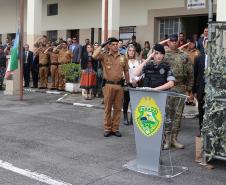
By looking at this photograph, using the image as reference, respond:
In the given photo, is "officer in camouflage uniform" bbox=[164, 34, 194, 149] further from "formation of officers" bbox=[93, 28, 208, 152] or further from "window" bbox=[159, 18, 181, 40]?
"window" bbox=[159, 18, 181, 40]

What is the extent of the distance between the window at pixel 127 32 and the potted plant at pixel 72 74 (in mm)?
4369

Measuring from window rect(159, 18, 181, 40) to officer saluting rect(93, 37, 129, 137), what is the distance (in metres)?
9.27

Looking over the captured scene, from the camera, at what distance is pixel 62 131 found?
864cm

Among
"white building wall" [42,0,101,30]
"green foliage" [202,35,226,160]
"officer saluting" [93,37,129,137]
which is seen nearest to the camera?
"green foliage" [202,35,226,160]

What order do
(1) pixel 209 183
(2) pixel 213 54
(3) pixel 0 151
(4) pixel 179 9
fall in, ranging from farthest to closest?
1. (4) pixel 179 9
2. (3) pixel 0 151
3. (2) pixel 213 54
4. (1) pixel 209 183

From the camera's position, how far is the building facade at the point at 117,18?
16062mm

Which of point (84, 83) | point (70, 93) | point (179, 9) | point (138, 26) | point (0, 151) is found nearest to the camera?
point (0, 151)

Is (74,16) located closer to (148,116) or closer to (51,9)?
(51,9)

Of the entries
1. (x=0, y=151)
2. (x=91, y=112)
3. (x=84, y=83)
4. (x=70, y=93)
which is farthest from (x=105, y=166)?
(x=70, y=93)

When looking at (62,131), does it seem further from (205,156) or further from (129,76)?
(205,156)

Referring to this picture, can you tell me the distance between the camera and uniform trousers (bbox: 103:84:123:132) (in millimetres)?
8023

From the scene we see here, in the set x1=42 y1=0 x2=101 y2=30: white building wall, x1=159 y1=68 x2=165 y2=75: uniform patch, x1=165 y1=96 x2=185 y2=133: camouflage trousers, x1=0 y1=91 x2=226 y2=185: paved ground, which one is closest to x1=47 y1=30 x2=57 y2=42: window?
x1=42 y1=0 x2=101 y2=30: white building wall

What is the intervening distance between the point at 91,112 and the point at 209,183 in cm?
595

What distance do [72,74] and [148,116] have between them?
9131 mm
